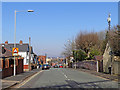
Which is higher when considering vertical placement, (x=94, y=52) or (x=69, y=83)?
(x=94, y=52)

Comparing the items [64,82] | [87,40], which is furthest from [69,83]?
[87,40]

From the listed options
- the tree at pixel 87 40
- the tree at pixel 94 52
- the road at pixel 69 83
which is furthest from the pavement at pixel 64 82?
the tree at pixel 87 40

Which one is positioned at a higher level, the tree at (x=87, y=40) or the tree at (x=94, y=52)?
the tree at (x=87, y=40)

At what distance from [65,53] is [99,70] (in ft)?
127

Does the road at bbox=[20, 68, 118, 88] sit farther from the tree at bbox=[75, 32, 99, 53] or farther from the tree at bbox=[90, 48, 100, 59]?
the tree at bbox=[75, 32, 99, 53]

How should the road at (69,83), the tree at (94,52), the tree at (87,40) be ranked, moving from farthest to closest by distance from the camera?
the tree at (87,40), the tree at (94,52), the road at (69,83)

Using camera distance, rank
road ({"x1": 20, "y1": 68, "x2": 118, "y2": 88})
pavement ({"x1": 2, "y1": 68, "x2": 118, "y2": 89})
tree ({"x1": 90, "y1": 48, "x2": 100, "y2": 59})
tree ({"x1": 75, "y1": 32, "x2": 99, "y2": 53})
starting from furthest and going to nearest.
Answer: tree ({"x1": 75, "y1": 32, "x2": 99, "y2": 53}), tree ({"x1": 90, "y1": 48, "x2": 100, "y2": 59}), pavement ({"x1": 2, "y1": 68, "x2": 118, "y2": 89}), road ({"x1": 20, "y1": 68, "x2": 118, "y2": 88})

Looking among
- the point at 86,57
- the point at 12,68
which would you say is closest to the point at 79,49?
the point at 86,57

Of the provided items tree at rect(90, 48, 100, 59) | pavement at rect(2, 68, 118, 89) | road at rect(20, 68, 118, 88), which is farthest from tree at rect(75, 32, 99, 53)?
road at rect(20, 68, 118, 88)

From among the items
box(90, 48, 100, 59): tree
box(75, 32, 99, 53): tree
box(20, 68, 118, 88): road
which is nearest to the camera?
box(20, 68, 118, 88): road

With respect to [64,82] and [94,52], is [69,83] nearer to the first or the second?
[64,82]

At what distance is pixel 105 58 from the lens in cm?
3325

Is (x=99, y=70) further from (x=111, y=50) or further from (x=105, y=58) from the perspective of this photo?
(x=111, y=50)

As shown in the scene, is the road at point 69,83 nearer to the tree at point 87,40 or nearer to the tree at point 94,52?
the tree at point 94,52
